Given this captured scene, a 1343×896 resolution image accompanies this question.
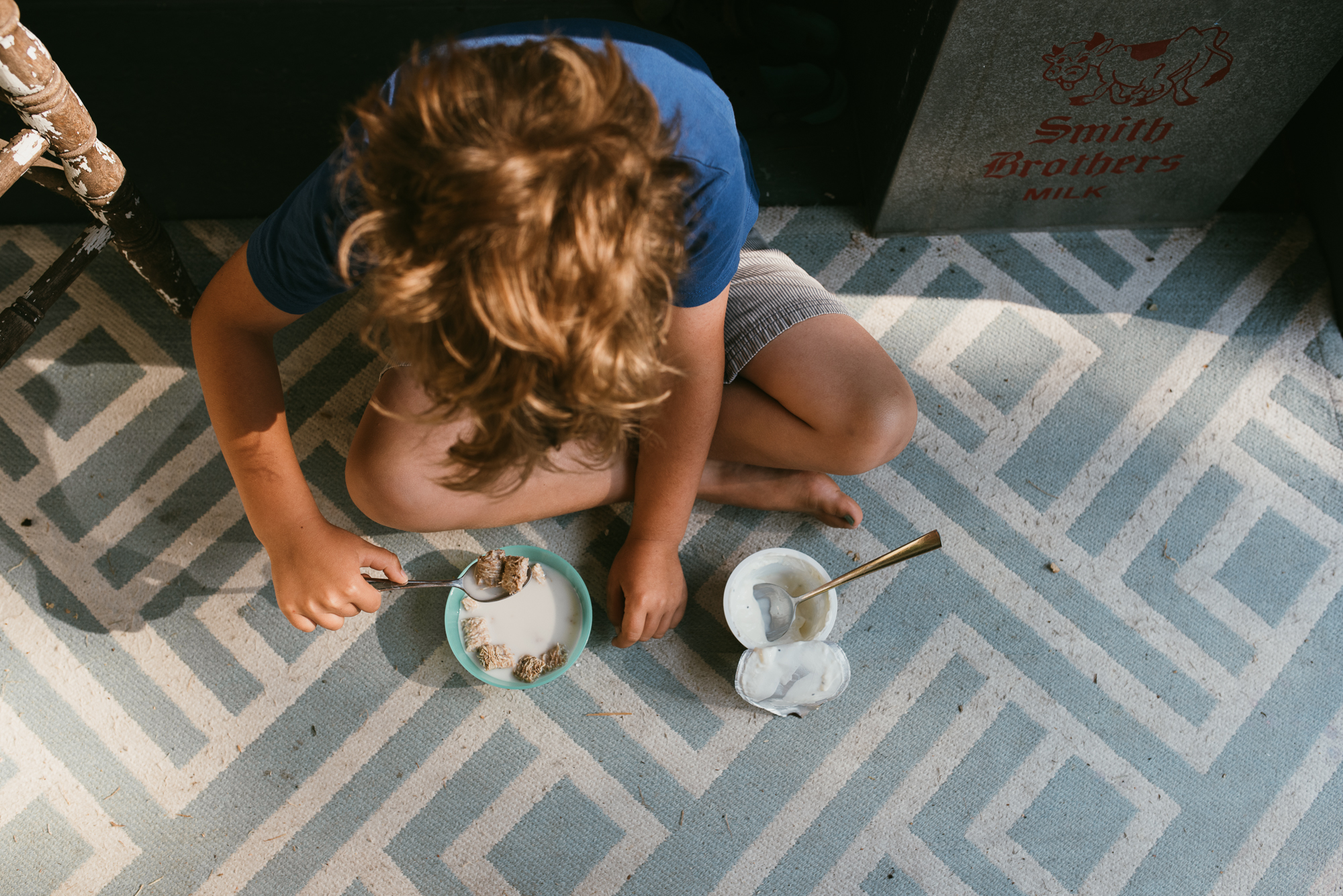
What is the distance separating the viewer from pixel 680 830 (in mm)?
857

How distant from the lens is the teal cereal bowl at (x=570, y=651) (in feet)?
2.76

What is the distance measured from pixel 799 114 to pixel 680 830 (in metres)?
0.87

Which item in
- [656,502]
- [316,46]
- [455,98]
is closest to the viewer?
[455,98]

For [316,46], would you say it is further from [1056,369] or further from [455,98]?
[1056,369]

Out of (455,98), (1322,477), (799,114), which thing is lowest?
(1322,477)

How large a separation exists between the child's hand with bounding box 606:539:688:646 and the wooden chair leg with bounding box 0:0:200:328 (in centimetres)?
56

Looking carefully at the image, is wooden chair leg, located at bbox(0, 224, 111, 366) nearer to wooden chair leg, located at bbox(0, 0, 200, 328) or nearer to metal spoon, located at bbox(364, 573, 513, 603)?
wooden chair leg, located at bbox(0, 0, 200, 328)

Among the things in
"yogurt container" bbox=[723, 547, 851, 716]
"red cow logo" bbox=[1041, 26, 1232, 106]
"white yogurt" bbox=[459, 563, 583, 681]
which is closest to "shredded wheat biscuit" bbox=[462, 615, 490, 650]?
"white yogurt" bbox=[459, 563, 583, 681]

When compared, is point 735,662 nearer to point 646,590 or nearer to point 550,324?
point 646,590

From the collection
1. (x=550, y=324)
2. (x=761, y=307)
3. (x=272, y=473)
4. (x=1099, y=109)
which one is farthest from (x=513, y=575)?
(x=1099, y=109)

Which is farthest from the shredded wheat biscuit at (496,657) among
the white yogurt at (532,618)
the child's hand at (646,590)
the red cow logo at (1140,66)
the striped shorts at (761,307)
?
the red cow logo at (1140,66)

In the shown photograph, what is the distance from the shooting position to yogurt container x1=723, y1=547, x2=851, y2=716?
0.86m

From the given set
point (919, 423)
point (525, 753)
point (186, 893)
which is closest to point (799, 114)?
point (919, 423)

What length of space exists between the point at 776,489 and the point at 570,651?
0.29 meters
